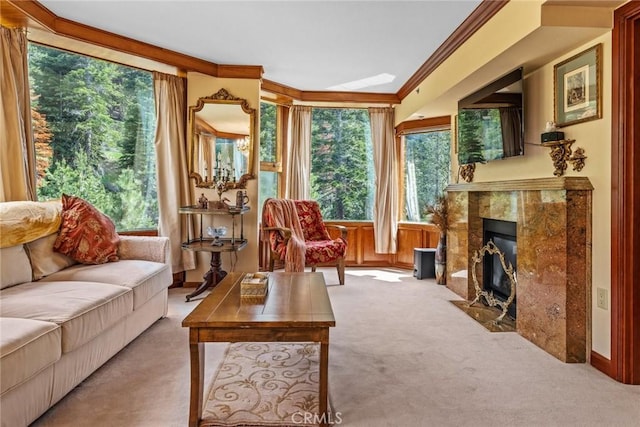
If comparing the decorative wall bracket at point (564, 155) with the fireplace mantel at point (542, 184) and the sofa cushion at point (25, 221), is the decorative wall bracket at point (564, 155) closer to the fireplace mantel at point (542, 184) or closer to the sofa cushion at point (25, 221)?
the fireplace mantel at point (542, 184)

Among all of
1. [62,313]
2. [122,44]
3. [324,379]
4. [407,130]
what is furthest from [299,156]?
[324,379]

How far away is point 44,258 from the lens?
2.59m

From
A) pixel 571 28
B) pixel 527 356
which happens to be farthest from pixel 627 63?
pixel 527 356

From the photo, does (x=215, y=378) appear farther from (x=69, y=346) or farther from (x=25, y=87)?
(x=25, y=87)

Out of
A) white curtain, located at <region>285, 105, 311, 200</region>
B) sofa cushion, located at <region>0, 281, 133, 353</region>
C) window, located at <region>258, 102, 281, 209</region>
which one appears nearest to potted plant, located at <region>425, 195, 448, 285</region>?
white curtain, located at <region>285, 105, 311, 200</region>

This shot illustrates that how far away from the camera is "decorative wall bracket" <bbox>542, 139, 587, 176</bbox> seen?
247cm

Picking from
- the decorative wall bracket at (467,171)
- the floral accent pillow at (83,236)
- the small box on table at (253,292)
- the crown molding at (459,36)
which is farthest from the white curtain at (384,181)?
the small box on table at (253,292)

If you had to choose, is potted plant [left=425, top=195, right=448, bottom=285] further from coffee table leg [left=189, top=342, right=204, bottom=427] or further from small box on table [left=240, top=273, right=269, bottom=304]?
coffee table leg [left=189, top=342, right=204, bottom=427]

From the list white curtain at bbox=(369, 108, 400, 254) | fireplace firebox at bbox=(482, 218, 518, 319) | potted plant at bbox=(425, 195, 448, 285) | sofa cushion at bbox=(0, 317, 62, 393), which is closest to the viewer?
sofa cushion at bbox=(0, 317, 62, 393)

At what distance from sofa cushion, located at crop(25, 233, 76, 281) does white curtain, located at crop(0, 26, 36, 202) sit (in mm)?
521

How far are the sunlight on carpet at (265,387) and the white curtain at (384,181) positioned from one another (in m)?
3.13

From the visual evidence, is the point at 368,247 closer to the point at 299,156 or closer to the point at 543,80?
the point at 299,156

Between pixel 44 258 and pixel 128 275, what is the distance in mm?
575

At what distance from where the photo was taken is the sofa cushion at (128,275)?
8.28 feet
